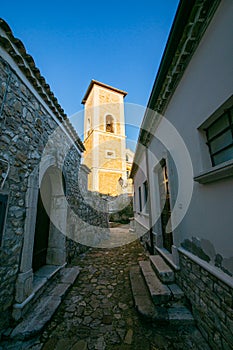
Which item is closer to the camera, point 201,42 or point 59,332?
point 59,332

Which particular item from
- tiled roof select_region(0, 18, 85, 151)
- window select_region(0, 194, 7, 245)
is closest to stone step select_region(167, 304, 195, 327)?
window select_region(0, 194, 7, 245)

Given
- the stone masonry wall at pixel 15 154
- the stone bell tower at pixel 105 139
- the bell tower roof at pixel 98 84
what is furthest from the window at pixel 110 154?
the stone masonry wall at pixel 15 154

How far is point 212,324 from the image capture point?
73.0 inches

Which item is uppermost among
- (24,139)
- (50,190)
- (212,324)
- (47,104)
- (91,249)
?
(47,104)


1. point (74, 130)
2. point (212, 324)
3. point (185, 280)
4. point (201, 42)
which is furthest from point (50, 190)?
point (201, 42)

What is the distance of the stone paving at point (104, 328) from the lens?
6.34ft

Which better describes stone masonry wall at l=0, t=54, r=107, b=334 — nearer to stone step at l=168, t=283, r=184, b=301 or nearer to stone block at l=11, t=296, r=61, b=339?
stone block at l=11, t=296, r=61, b=339

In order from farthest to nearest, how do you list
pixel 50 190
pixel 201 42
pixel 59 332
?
pixel 50 190 < pixel 201 42 < pixel 59 332

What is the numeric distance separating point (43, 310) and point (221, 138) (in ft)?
12.3

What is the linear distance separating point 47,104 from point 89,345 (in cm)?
429

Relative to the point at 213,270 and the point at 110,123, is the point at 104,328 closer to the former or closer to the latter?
the point at 213,270

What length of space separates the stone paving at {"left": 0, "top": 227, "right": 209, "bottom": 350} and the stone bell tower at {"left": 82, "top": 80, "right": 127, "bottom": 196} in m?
12.9

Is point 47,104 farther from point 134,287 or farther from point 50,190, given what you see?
point 134,287

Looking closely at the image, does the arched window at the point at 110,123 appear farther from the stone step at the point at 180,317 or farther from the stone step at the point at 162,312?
the stone step at the point at 180,317
